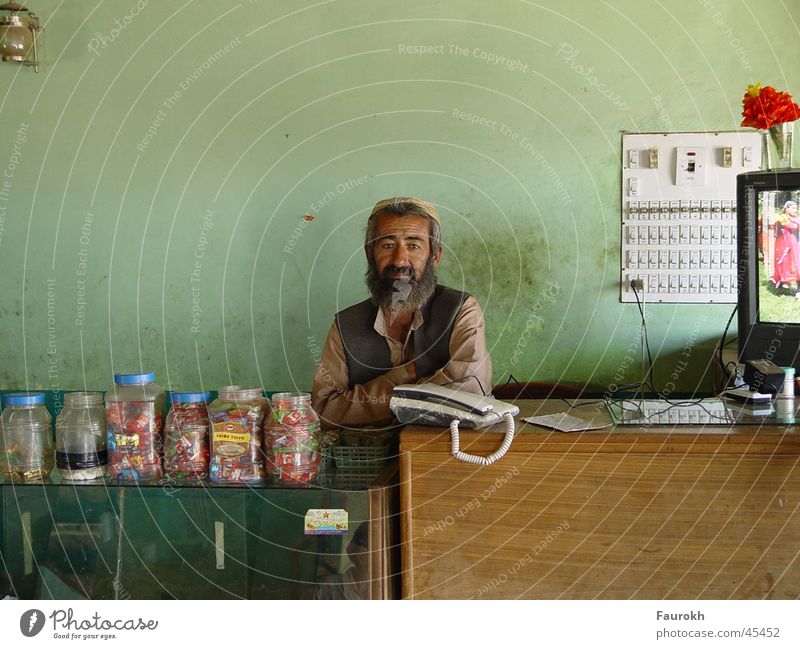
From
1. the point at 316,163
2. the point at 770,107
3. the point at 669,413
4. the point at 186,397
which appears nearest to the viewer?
the point at 186,397

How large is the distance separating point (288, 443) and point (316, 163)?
2010 mm

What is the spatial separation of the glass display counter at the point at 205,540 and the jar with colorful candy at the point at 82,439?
4cm

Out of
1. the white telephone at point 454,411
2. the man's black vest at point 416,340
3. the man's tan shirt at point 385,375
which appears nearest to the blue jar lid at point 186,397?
the white telephone at point 454,411

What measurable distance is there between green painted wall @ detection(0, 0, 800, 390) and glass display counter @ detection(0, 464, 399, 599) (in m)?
1.90

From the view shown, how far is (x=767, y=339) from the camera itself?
2.11 meters

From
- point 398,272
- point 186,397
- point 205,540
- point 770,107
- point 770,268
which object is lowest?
point 205,540

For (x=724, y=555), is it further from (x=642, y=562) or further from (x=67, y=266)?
(x=67, y=266)

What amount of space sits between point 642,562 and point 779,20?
2.62 meters

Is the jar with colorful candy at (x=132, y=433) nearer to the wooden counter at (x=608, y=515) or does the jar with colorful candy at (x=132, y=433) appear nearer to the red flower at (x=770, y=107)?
the wooden counter at (x=608, y=515)

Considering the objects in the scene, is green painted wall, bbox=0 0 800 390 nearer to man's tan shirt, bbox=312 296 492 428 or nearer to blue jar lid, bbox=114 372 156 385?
man's tan shirt, bbox=312 296 492 428

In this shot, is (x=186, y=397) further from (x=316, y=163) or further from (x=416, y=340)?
(x=316, y=163)

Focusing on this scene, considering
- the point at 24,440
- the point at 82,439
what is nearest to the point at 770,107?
the point at 82,439

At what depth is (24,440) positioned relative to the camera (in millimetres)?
1910

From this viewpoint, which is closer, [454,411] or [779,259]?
[454,411]
